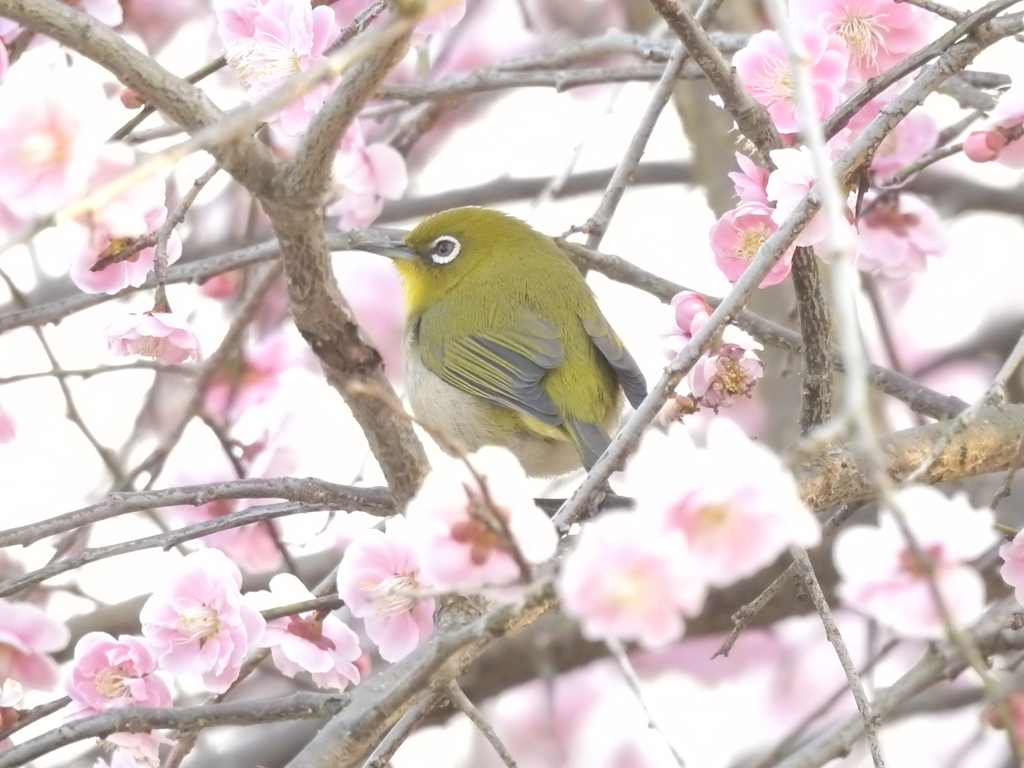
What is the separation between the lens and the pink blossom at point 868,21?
9.53 feet

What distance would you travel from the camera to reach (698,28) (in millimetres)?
2381

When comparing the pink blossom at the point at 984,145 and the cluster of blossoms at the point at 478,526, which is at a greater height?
the pink blossom at the point at 984,145

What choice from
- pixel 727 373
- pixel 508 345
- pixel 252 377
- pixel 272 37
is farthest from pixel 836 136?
pixel 252 377

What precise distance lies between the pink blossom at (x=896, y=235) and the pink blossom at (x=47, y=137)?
214 cm

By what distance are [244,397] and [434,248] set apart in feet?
3.05

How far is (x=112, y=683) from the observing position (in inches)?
102

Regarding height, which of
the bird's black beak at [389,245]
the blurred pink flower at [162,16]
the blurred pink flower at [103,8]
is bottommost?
the blurred pink flower at [103,8]

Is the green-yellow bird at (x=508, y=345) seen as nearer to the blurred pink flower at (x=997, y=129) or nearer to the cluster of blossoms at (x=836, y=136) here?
the cluster of blossoms at (x=836, y=136)

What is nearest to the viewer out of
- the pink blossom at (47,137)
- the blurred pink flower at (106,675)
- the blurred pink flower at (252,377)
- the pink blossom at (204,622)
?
the pink blossom at (47,137)

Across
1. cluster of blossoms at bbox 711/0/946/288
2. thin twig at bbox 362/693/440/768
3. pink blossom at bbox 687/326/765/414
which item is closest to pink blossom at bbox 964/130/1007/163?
cluster of blossoms at bbox 711/0/946/288

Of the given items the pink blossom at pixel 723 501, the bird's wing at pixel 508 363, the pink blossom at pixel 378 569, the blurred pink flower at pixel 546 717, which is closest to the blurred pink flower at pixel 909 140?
the bird's wing at pixel 508 363

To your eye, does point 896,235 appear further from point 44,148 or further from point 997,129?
point 44,148

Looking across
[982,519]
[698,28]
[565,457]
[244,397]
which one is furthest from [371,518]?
[982,519]

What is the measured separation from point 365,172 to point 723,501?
9.13 feet
